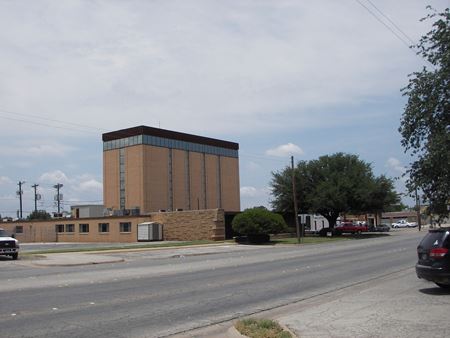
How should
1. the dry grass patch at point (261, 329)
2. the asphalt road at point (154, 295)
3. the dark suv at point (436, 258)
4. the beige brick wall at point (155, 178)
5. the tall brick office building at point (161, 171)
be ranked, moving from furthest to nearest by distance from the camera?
the tall brick office building at point (161, 171) < the beige brick wall at point (155, 178) < the dark suv at point (436, 258) < the asphalt road at point (154, 295) < the dry grass patch at point (261, 329)

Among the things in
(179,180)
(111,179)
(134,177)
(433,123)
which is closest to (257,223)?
(433,123)

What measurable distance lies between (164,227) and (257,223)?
12.1 metres

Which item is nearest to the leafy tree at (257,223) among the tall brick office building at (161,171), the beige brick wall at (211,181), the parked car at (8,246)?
the parked car at (8,246)

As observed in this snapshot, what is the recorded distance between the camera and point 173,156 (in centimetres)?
9656

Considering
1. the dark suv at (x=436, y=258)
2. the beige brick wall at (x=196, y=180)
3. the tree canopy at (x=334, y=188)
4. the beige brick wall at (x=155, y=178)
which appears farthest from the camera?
the beige brick wall at (x=196, y=180)

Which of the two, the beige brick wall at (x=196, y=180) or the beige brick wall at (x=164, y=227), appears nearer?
the beige brick wall at (x=164, y=227)

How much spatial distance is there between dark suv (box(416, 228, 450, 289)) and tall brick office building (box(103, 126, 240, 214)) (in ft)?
254

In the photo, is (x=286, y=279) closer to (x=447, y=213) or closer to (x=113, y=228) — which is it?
(x=447, y=213)

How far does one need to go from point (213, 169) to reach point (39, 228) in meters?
41.5

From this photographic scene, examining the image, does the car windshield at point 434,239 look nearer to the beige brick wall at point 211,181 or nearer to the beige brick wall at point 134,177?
the beige brick wall at point 134,177

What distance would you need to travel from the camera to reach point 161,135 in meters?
94.8

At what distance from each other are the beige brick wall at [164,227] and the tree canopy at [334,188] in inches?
574

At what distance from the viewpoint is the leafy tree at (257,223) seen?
46312mm

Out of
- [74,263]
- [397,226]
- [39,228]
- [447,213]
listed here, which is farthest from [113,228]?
[397,226]
